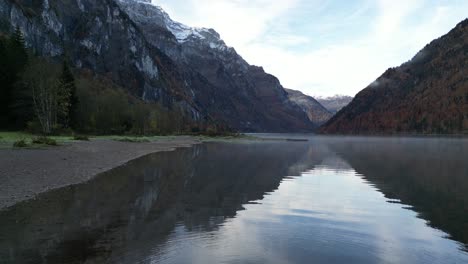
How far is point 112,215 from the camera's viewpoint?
51.5 ft

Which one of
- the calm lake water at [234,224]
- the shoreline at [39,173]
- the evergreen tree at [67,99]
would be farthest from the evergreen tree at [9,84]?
the calm lake water at [234,224]

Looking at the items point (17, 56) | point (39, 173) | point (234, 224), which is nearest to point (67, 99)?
point (17, 56)

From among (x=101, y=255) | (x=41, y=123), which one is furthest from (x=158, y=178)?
(x=41, y=123)

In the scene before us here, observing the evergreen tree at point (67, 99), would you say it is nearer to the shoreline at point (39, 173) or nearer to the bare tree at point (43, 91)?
the bare tree at point (43, 91)

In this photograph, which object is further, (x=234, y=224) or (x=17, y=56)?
(x=17, y=56)

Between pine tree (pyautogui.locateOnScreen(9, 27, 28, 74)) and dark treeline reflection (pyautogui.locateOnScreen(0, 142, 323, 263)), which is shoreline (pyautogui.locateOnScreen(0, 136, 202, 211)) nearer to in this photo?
dark treeline reflection (pyautogui.locateOnScreen(0, 142, 323, 263))

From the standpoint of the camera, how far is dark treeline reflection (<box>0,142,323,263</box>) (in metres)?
11.2

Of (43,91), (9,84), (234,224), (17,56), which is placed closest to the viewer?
(234,224)

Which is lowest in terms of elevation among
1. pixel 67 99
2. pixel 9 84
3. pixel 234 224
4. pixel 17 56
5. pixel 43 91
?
pixel 234 224

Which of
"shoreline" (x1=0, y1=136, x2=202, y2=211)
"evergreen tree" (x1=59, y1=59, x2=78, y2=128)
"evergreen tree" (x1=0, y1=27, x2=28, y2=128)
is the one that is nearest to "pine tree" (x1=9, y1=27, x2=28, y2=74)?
"evergreen tree" (x1=0, y1=27, x2=28, y2=128)

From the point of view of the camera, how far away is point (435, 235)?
559 inches

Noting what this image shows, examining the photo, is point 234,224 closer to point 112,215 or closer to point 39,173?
point 112,215

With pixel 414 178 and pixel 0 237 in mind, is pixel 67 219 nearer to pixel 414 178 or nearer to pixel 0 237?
pixel 0 237

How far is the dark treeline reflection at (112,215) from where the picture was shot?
11.2m
